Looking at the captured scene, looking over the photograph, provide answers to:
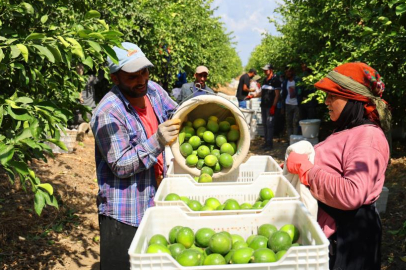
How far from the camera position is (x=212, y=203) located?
236cm

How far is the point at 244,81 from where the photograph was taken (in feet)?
39.3

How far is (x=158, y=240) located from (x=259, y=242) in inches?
18.4

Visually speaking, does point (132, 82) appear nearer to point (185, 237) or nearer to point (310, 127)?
point (185, 237)

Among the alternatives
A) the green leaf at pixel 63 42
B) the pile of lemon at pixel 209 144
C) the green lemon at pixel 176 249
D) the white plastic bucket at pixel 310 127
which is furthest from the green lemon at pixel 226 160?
the white plastic bucket at pixel 310 127

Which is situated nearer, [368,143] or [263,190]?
[368,143]

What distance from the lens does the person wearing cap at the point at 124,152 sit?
2379 mm

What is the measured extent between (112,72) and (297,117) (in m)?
7.68

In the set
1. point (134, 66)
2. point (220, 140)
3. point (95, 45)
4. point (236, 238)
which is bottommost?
point (236, 238)

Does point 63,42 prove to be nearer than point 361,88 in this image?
Yes

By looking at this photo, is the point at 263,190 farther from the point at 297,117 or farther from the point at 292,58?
the point at 292,58

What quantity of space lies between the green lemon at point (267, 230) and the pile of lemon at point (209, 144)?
28.0 inches

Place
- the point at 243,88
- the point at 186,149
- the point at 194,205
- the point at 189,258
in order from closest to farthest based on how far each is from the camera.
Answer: the point at 189,258 → the point at 194,205 → the point at 186,149 → the point at 243,88

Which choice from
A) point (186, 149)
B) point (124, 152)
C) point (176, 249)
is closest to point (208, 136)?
point (186, 149)

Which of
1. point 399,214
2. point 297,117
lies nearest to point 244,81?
point 297,117
